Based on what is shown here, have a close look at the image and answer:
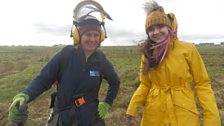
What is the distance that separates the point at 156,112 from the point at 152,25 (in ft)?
3.25

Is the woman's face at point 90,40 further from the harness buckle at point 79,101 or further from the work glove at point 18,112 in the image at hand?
the work glove at point 18,112

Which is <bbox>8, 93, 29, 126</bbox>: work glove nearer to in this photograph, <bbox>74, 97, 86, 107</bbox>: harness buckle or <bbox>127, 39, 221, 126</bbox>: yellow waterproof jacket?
<bbox>74, 97, 86, 107</bbox>: harness buckle

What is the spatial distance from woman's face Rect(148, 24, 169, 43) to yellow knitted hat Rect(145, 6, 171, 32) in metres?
0.05

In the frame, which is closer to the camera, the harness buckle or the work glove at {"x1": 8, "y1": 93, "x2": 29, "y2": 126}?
the work glove at {"x1": 8, "y1": 93, "x2": 29, "y2": 126}

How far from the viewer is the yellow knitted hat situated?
390cm

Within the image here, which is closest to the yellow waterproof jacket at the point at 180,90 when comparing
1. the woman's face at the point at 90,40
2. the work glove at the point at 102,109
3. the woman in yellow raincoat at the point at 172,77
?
the woman in yellow raincoat at the point at 172,77

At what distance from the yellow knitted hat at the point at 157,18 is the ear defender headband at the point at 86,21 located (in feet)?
1.54

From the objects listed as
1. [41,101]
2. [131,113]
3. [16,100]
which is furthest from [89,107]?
[41,101]

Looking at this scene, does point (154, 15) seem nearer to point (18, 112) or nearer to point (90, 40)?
point (90, 40)

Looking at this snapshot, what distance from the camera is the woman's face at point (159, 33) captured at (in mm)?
3904


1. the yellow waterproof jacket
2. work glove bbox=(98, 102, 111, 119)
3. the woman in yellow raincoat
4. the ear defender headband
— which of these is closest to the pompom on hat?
the woman in yellow raincoat

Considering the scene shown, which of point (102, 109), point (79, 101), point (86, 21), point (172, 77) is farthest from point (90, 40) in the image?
point (172, 77)

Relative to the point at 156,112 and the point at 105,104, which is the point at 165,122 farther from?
the point at 105,104

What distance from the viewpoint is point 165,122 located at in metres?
3.95
